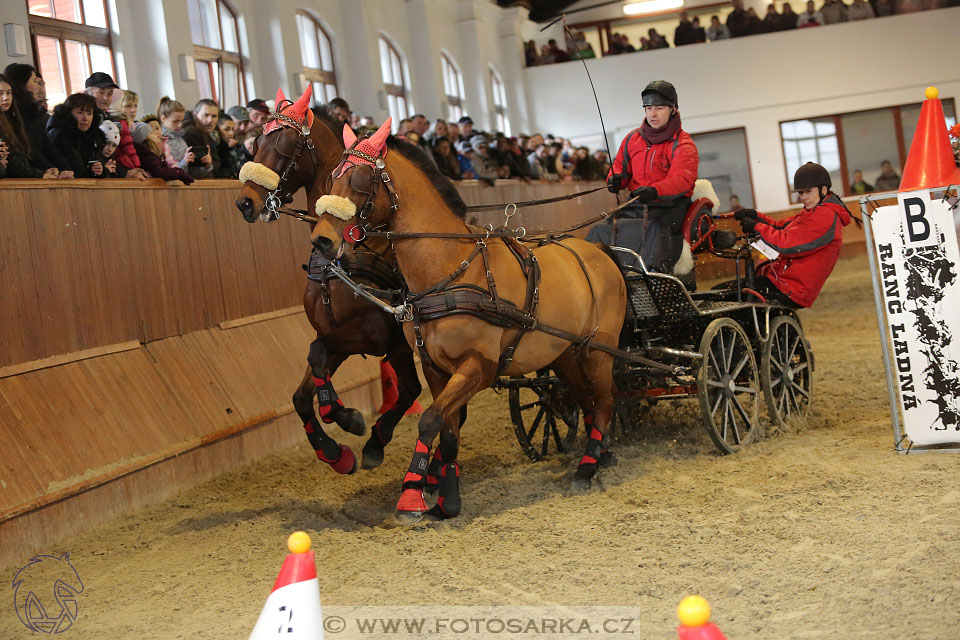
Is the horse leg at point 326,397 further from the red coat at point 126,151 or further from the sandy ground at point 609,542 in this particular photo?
the red coat at point 126,151

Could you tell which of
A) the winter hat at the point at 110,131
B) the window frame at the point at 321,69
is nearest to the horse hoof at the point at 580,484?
the winter hat at the point at 110,131

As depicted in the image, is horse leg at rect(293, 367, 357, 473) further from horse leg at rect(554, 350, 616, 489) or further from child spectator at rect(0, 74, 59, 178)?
child spectator at rect(0, 74, 59, 178)

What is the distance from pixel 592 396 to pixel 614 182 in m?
1.50

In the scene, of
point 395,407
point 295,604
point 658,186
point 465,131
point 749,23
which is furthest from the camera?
point 749,23

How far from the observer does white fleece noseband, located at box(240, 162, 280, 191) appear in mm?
5105

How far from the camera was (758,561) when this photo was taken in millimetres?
4125

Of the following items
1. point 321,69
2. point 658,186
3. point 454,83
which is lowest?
point 658,186

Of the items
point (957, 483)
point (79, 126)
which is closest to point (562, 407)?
point (957, 483)

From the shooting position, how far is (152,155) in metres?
7.20

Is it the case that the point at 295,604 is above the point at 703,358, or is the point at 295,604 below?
below

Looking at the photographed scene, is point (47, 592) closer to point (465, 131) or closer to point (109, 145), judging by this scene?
point (109, 145)

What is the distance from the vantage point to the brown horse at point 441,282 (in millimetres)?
4660

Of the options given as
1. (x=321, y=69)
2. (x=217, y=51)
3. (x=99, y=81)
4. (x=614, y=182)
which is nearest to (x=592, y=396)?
(x=614, y=182)

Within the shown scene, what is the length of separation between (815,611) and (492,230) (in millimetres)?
2632
